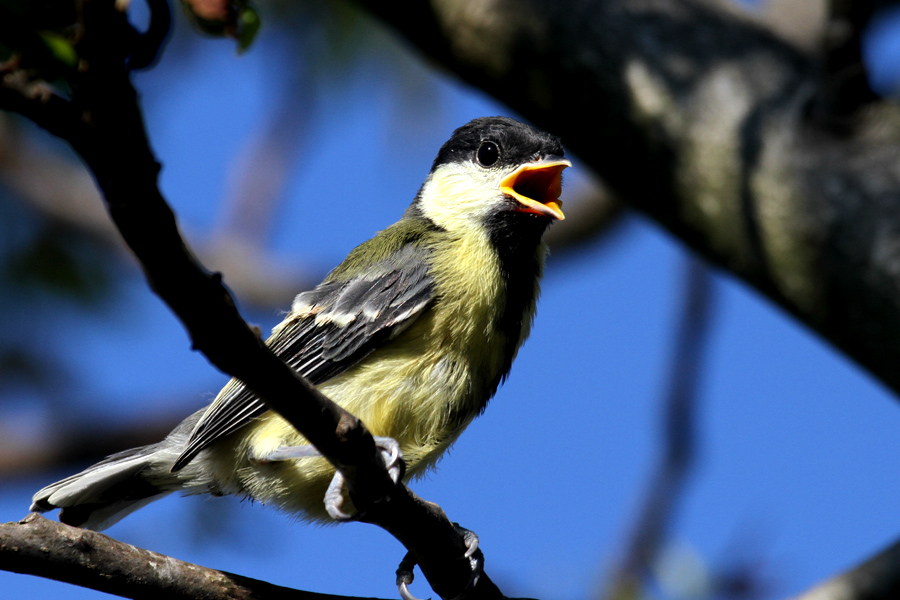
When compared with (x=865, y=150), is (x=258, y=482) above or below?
below

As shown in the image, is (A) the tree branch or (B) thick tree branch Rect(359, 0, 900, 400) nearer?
(A) the tree branch

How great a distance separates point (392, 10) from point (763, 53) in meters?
1.54

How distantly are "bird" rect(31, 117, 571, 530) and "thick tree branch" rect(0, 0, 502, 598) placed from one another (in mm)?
706

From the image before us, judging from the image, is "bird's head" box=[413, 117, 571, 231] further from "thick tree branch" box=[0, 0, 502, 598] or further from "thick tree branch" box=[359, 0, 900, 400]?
"thick tree branch" box=[0, 0, 502, 598]

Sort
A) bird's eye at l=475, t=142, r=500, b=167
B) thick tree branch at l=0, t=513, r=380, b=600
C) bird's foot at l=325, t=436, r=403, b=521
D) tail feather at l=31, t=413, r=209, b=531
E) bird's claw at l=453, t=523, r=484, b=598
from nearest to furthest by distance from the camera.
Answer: thick tree branch at l=0, t=513, r=380, b=600
bird's foot at l=325, t=436, r=403, b=521
bird's claw at l=453, t=523, r=484, b=598
tail feather at l=31, t=413, r=209, b=531
bird's eye at l=475, t=142, r=500, b=167

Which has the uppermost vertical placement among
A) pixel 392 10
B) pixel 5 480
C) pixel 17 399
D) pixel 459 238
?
pixel 17 399

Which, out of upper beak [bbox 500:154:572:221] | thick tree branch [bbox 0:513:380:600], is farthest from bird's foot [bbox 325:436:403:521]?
upper beak [bbox 500:154:572:221]

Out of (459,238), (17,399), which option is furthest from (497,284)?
(17,399)

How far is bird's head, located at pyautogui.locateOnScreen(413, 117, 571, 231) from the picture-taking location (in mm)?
3121

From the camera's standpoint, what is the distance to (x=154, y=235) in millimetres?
1239

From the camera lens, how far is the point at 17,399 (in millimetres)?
5508

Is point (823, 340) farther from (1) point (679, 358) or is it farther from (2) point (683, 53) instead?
(1) point (679, 358)

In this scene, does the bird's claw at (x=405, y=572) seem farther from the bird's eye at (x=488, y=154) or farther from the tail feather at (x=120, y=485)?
the bird's eye at (x=488, y=154)

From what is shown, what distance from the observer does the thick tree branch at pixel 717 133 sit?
3.02 m
